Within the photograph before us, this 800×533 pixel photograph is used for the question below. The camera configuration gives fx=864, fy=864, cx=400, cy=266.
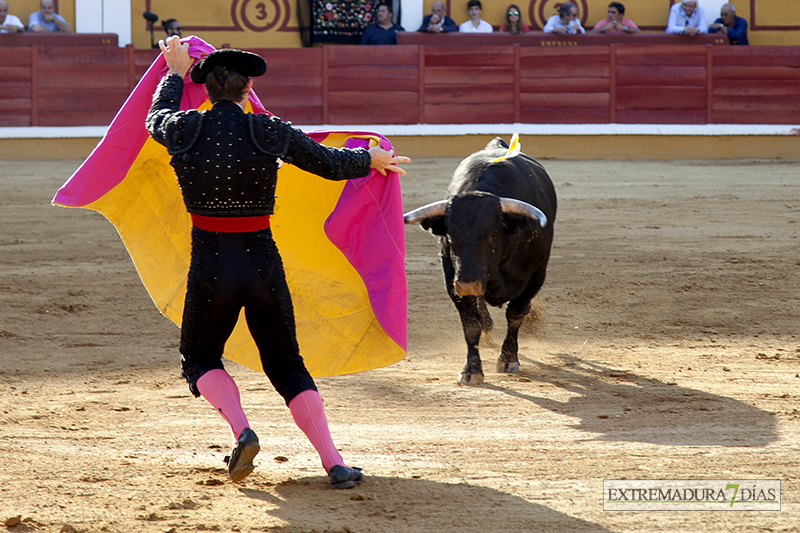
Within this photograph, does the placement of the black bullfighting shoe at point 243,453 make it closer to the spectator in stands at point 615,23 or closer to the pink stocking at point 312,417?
the pink stocking at point 312,417

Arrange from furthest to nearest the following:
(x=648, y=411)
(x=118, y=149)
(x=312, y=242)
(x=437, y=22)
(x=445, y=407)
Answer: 1. (x=437, y=22)
2. (x=445, y=407)
3. (x=648, y=411)
4. (x=312, y=242)
5. (x=118, y=149)

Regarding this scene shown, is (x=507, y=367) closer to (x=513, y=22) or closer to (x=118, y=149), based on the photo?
(x=118, y=149)

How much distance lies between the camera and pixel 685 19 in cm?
1161

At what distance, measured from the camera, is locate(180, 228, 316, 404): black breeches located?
2.41m

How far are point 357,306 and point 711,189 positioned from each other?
22.8ft

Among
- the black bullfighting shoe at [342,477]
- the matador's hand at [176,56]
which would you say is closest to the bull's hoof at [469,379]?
the black bullfighting shoe at [342,477]

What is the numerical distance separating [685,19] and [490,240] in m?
9.04

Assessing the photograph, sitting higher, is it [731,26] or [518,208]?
[731,26]

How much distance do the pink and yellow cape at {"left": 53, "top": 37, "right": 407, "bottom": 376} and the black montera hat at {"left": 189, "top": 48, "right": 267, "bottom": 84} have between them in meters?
0.64

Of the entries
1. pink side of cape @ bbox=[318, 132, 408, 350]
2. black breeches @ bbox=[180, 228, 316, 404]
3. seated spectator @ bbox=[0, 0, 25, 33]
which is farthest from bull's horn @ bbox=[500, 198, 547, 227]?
seated spectator @ bbox=[0, 0, 25, 33]

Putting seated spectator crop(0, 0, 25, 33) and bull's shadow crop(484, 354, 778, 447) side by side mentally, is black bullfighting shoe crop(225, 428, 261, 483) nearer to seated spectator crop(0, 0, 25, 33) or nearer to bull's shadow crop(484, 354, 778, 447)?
bull's shadow crop(484, 354, 778, 447)

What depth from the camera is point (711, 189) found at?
9125 mm

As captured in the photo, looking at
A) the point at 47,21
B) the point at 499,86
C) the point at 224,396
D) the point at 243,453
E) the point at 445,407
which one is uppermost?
the point at 47,21

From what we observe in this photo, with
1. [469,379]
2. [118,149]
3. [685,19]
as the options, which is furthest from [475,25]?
[118,149]
